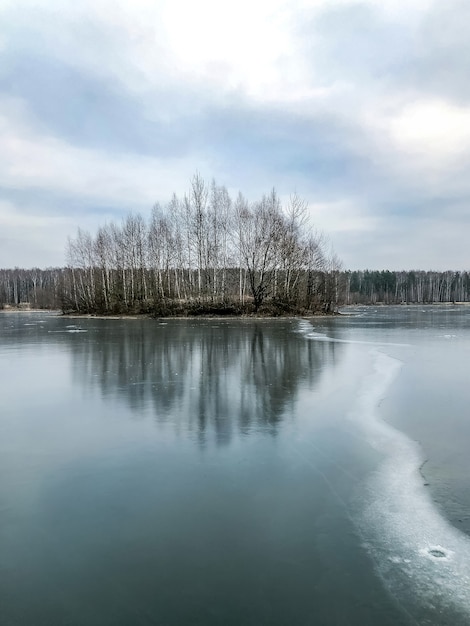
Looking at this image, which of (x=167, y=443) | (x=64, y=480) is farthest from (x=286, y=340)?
(x=64, y=480)

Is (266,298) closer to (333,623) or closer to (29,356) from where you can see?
(29,356)

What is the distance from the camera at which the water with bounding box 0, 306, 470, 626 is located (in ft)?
8.46

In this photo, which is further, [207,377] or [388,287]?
[388,287]

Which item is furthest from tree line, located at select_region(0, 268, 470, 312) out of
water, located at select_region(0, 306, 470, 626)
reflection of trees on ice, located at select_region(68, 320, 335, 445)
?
water, located at select_region(0, 306, 470, 626)

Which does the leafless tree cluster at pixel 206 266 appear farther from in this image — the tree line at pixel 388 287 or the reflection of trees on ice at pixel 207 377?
the tree line at pixel 388 287

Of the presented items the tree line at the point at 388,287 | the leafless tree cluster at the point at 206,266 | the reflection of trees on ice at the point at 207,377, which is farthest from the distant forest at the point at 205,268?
the tree line at the point at 388,287

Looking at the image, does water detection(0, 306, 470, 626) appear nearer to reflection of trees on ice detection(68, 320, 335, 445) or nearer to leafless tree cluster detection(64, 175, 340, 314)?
reflection of trees on ice detection(68, 320, 335, 445)

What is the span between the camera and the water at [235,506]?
2580 mm

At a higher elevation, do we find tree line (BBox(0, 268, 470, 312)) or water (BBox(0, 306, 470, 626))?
tree line (BBox(0, 268, 470, 312))

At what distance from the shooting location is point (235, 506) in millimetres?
3680

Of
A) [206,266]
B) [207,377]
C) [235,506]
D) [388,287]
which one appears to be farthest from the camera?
[388,287]

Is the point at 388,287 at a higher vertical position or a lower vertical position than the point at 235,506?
higher

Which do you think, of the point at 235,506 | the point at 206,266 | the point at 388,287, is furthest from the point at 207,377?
the point at 388,287

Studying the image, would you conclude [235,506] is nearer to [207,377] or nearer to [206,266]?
[207,377]
